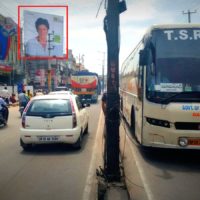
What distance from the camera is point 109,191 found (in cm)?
566

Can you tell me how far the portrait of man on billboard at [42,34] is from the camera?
47.3 m

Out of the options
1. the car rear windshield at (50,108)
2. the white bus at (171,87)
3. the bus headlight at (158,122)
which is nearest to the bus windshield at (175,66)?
the white bus at (171,87)

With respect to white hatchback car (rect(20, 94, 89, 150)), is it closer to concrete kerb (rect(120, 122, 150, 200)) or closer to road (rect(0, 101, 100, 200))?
road (rect(0, 101, 100, 200))

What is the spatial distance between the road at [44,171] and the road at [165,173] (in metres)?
1.11

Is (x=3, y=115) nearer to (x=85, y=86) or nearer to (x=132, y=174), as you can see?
(x=132, y=174)

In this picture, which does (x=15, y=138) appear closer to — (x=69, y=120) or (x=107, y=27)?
(x=69, y=120)

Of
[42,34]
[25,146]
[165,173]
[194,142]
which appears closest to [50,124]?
[25,146]

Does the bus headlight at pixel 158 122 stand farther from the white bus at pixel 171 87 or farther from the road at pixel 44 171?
the road at pixel 44 171

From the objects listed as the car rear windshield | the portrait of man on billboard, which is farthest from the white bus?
the portrait of man on billboard

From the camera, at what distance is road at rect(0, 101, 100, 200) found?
579 centimetres

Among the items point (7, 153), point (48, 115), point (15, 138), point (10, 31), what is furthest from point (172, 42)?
point (10, 31)

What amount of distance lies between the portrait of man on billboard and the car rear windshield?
38616 millimetres

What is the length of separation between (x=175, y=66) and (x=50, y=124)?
373 centimetres

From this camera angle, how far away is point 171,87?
7.85m
